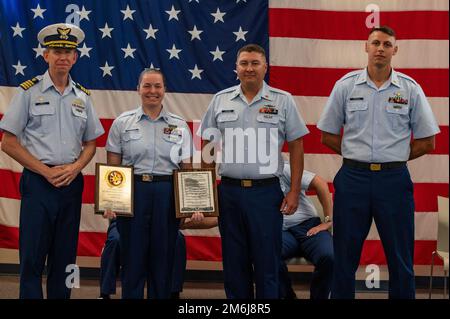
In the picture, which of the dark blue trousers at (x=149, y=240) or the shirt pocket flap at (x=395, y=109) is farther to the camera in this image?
the dark blue trousers at (x=149, y=240)

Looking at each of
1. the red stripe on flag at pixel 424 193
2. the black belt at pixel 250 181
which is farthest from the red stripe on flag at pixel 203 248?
the black belt at pixel 250 181

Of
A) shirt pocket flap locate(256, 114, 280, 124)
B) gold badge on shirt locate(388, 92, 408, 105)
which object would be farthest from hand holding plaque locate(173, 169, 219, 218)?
gold badge on shirt locate(388, 92, 408, 105)

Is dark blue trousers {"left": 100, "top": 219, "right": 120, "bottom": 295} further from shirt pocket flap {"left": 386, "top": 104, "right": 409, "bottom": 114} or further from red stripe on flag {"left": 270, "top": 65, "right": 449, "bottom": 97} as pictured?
shirt pocket flap {"left": 386, "top": 104, "right": 409, "bottom": 114}

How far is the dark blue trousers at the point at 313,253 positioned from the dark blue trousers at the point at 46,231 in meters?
1.66

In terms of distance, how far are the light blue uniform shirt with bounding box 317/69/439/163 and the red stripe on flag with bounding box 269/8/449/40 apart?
1972 mm

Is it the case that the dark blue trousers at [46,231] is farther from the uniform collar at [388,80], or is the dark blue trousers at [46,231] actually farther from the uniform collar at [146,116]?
the uniform collar at [388,80]

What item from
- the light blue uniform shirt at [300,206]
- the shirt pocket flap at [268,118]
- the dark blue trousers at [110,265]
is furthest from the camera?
the light blue uniform shirt at [300,206]

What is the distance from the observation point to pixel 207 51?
6.43 metres

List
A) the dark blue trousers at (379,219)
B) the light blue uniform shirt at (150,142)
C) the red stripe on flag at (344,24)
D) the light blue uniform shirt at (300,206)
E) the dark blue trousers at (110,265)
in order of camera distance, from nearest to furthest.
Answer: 1. the dark blue trousers at (379,219)
2. the light blue uniform shirt at (150,142)
3. the dark blue trousers at (110,265)
4. the light blue uniform shirt at (300,206)
5. the red stripe on flag at (344,24)

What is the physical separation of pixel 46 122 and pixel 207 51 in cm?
226

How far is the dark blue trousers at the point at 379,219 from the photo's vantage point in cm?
435

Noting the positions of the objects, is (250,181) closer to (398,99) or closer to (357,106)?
(357,106)
